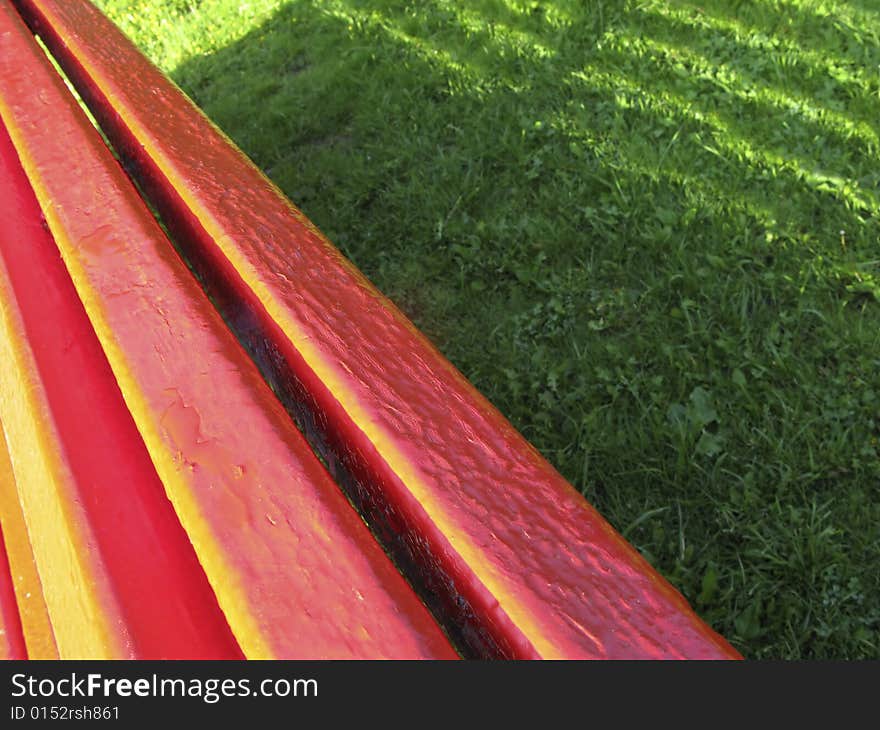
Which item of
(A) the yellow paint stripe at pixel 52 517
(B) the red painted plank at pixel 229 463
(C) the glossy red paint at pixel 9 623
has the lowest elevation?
(C) the glossy red paint at pixel 9 623

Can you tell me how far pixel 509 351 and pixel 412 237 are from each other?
808 millimetres

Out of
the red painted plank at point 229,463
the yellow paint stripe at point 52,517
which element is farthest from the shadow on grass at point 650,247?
the yellow paint stripe at point 52,517

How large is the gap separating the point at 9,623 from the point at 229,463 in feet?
1.48

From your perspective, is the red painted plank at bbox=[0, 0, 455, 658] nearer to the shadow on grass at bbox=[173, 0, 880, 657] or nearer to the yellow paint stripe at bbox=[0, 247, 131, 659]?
the yellow paint stripe at bbox=[0, 247, 131, 659]

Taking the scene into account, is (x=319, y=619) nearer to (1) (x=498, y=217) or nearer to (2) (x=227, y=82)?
(1) (x=498, y=217)

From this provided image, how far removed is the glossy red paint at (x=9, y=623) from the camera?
1027 millimetres

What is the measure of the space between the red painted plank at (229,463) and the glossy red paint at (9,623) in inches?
11.4

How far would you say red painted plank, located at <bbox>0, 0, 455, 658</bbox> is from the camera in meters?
0.77

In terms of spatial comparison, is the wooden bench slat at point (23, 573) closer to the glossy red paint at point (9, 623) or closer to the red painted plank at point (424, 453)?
the glossy red paint at point (9, 623)

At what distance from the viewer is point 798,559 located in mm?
1961

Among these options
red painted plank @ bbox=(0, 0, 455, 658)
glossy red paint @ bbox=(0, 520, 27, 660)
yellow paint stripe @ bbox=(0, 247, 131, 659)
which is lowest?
glossy red paint @ bbox=(0, 520, 27, 660)

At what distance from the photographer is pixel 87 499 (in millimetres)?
1022

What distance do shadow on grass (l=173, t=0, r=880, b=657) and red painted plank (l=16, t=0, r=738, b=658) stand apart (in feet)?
4.22

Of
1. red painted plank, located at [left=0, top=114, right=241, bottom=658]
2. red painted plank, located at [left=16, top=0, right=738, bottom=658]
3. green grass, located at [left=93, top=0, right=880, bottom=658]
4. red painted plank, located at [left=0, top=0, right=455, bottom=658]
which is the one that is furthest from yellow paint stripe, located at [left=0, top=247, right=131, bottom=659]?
green grass, located at [left=93, top=0, right=880, bottom=658]
